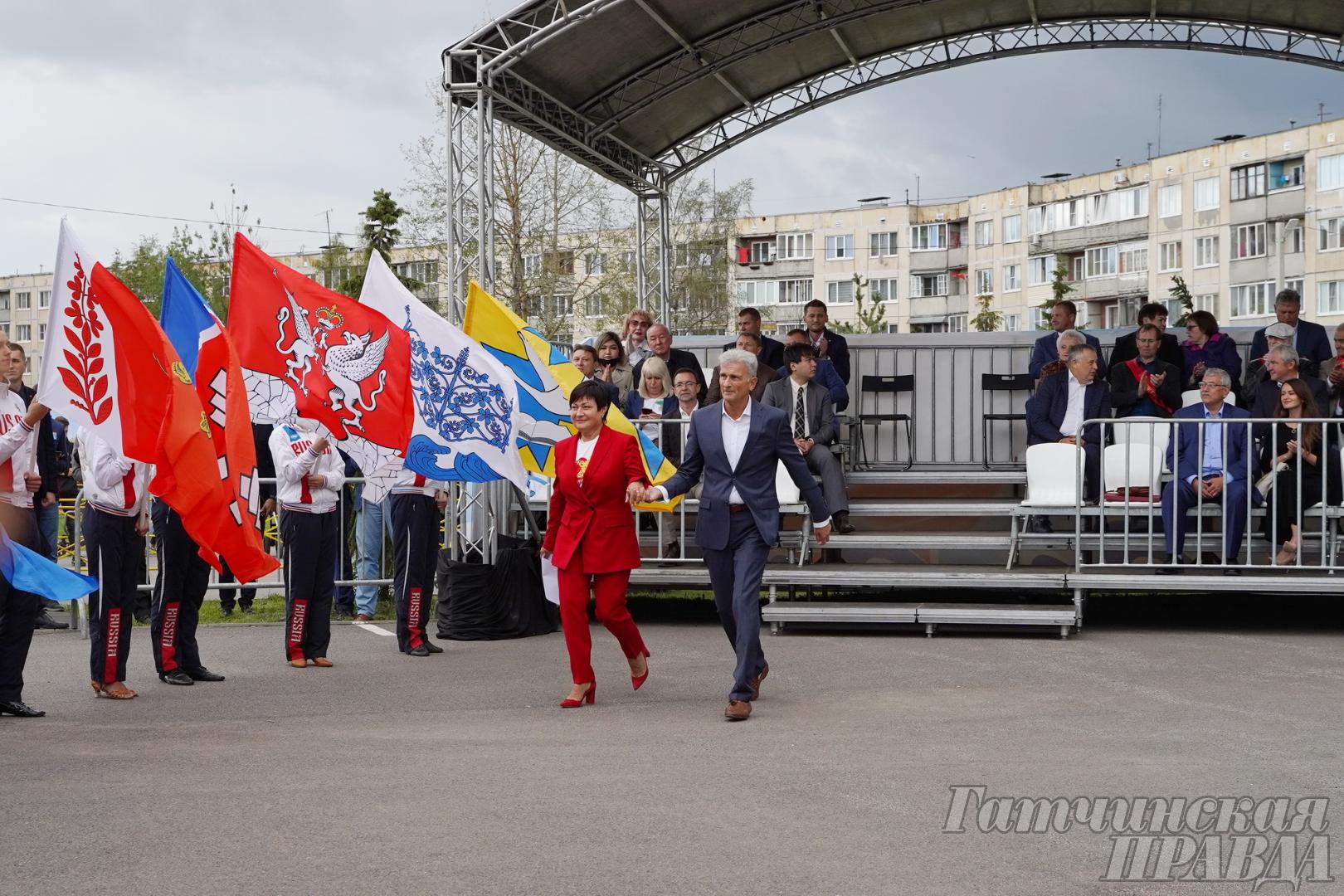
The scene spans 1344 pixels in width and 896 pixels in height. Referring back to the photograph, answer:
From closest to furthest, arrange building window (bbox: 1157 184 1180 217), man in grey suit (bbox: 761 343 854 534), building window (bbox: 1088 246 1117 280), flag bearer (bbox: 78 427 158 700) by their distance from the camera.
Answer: flag bearer (bbox: 78 427 158 700) < man in grey suit (bbox: 761 343 854 534) < building window (bbox: 1157 184 1180 217) < building window (bbox: 1088 246 1117 280)

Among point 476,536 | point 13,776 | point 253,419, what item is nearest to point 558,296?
point 476,536

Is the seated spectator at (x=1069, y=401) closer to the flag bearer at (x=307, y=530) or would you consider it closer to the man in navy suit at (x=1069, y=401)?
the man in navy suit at (x=1069, y=401)

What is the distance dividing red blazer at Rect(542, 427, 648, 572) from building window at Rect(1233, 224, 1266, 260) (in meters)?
65.9

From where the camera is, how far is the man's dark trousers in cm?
881

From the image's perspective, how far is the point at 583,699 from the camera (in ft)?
30.6

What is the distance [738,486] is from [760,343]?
20.3 feet

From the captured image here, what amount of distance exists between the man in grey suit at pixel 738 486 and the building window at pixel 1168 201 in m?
69.2

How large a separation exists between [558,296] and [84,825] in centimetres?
4224

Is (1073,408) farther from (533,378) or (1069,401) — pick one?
(533,378)

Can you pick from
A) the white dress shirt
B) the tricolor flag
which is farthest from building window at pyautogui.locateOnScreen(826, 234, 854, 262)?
the tricolor flag

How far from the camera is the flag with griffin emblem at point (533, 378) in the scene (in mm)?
12211

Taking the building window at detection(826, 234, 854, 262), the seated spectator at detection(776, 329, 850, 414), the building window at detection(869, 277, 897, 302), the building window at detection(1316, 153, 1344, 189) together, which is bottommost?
the seated spectator at detection(776, 329, 850, 414)

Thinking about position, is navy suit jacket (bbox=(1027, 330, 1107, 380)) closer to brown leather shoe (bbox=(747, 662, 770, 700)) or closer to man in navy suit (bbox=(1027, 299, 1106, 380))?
man in navy suit (bbox=(1027, 299, 1106, 380))

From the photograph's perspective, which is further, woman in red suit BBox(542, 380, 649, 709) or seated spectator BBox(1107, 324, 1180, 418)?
seated spectator BBox(1107, 324, 1180, 418)
